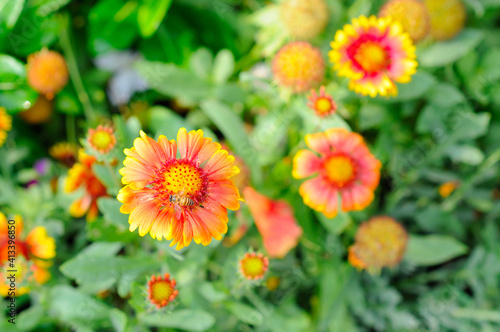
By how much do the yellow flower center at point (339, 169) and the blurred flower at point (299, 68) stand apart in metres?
0.25

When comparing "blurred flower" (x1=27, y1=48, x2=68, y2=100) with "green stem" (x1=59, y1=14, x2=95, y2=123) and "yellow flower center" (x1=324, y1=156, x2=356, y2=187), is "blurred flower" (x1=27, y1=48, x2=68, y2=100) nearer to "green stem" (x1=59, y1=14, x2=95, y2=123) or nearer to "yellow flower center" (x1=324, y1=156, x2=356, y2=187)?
"green stem" (x1=59, y1=14, x2=95, y2=123)

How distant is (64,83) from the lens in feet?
5.37

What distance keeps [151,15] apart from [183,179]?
2.92 ft

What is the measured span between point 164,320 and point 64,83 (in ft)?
3.17

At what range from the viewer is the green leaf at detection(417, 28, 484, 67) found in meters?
1.57

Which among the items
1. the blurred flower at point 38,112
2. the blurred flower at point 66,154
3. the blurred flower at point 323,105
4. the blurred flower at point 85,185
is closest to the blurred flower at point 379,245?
the blurred flower at point 323,105

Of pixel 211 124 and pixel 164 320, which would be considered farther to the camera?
pixel 211 124

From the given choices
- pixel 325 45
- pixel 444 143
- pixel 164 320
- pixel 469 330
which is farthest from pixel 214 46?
pixel 469 330

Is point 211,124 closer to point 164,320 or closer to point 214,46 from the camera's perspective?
point 214,46

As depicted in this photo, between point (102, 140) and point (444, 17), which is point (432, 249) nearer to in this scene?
point (444, 17)

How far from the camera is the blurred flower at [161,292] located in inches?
39.0

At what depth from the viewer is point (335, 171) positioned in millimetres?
1262

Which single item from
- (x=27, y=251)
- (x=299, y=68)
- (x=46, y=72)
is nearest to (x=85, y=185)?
(x=27, y=251)

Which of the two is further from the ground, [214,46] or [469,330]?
[214,46]
